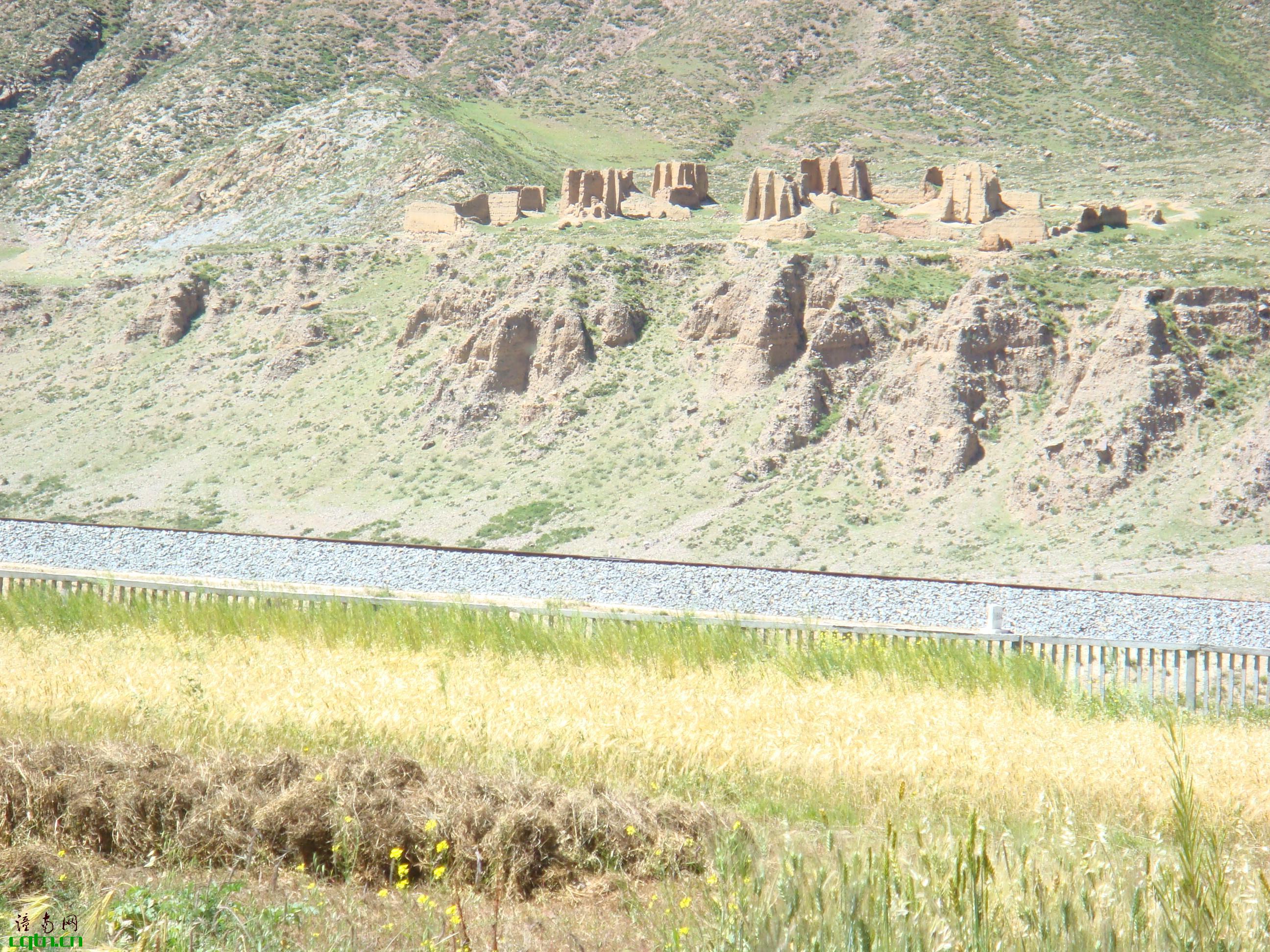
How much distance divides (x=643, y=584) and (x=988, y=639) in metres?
8.66

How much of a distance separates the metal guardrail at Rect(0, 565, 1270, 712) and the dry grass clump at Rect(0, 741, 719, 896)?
515 cm

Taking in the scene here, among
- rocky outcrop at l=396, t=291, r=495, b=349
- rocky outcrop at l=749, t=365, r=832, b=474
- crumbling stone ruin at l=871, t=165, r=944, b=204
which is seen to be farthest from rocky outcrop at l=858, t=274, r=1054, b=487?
crumbling stone ruin at l=871, t=165, r=944, b=204

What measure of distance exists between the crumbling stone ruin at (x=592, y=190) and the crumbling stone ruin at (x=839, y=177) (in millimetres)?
8134

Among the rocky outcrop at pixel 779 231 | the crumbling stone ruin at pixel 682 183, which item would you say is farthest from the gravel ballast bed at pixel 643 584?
the crumbling stone ruin at pixel 682 183

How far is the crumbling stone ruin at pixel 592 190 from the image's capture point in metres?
49.8

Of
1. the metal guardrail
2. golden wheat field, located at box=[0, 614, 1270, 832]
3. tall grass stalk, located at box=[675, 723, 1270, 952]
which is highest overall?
tall grass stalk, located at box=[675, 723, 1270, 952]

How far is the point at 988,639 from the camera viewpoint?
1134 centimetres

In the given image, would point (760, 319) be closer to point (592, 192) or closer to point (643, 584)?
point (592, 192)

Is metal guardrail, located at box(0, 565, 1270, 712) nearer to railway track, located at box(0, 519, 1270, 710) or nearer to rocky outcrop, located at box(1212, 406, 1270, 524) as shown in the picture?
railway track, located at box(0, 519, 1270, 710)

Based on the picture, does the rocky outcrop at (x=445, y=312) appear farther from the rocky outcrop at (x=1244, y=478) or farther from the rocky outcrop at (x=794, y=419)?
the rocky outcrop at (x=1244, y=478)

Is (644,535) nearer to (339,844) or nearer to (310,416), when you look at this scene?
(310,416)

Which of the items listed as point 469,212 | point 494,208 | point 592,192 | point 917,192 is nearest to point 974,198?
point 917,192

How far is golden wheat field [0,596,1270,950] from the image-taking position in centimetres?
411

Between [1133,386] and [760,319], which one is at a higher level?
[760,319]
